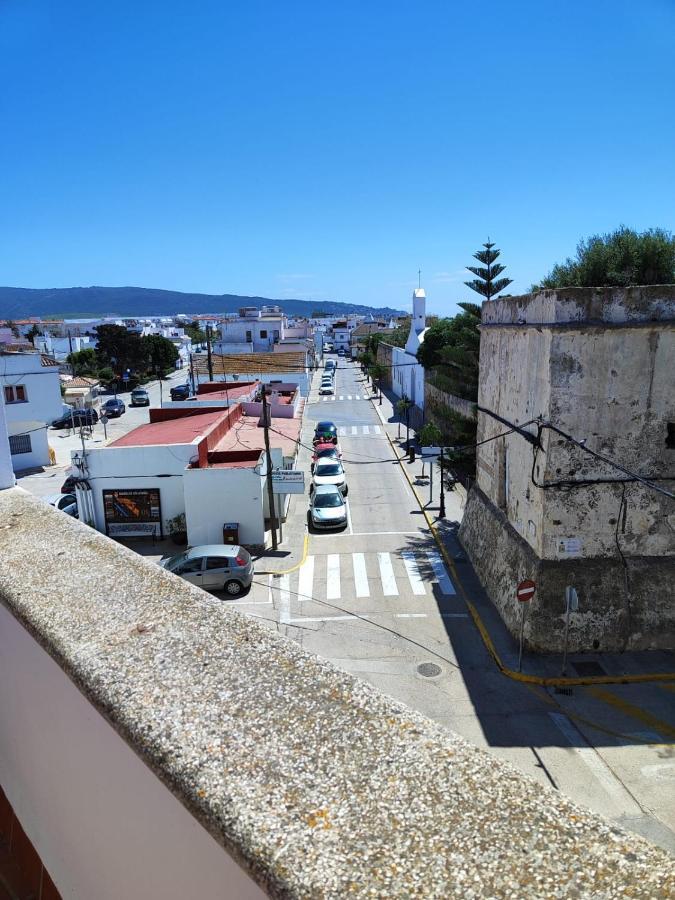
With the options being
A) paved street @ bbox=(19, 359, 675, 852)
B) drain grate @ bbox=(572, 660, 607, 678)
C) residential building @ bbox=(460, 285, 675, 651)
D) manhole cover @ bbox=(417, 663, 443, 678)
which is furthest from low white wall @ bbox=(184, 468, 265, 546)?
drain grate @ bbox=(572, 660, 607, 678)

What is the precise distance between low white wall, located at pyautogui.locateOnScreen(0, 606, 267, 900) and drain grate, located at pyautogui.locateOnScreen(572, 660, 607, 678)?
10599 mm

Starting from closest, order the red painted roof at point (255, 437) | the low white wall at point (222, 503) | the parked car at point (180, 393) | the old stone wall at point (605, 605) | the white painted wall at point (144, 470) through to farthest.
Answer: the old stone wall at point (605, 605)
the low white wall at point (222, 503)
the white painted wall at point (144, 470)
the red painted roof at point (255, 437)
the parked car at point (180, 393)

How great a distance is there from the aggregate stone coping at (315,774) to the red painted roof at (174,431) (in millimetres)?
16653

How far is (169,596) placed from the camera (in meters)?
2.68

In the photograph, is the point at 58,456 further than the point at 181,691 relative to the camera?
Yes

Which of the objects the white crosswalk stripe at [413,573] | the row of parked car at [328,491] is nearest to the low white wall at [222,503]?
the row of parked car at [328,491]

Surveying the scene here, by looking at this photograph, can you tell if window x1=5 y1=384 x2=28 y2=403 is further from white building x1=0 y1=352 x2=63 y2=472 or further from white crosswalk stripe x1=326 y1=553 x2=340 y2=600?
white crosswalk stripe x1=326 y1=553 x2=340 y2=600

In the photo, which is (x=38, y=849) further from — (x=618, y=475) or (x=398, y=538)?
(x=398, y=538)

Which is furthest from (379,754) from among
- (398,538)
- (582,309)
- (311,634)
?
(398,538)

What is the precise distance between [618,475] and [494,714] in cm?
489

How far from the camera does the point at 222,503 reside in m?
17.7

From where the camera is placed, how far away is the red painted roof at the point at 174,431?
19797 mm

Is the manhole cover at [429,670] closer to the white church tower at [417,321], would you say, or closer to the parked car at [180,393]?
the white church tower at [417,321]

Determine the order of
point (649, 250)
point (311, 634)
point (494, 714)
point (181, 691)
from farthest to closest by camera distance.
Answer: point (649, 250) < point (311, 634) < point (494, 714) < point (181, 691)
